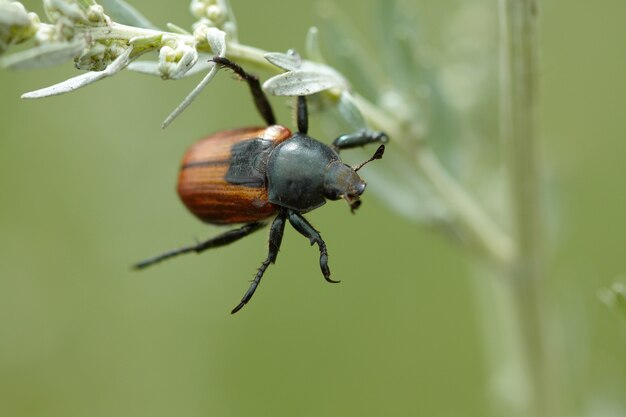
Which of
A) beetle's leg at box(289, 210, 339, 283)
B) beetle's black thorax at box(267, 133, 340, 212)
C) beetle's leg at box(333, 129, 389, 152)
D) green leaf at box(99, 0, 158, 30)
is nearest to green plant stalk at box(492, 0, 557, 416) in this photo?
beetle's leg at box(333, 129, 389, 152)

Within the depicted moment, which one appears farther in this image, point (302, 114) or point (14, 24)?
point (302, 114)

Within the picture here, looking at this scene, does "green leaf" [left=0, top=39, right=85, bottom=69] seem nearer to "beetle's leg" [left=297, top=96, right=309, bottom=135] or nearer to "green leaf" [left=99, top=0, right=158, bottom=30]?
"green leaf" [left=99, top=0, right=158, bottom=30]

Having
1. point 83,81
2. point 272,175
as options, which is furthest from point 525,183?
point 83,81

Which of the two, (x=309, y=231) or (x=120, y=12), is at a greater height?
(x=120, y=12)

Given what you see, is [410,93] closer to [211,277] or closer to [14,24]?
[14,24]

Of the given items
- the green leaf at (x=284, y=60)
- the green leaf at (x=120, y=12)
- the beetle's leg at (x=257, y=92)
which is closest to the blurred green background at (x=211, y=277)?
the beetle's leg at (x=257, y=92)

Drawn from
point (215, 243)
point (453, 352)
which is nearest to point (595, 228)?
point (453, 352)

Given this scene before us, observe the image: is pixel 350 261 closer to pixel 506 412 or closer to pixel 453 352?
pixel 453 352
